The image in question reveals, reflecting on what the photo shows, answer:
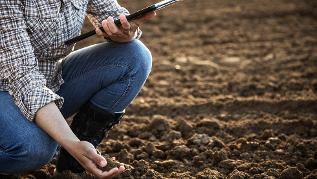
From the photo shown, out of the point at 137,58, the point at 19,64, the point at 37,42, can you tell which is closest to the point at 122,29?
the point at 137,58

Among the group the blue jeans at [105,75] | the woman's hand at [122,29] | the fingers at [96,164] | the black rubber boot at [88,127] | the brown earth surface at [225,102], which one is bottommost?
the brown earth surface at [225,102]

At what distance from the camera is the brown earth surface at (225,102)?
107 inches

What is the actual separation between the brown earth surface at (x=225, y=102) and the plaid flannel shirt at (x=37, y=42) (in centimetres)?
51

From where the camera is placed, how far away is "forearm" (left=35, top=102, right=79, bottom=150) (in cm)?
204

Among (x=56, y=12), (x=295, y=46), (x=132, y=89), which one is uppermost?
(x=56, y=12)

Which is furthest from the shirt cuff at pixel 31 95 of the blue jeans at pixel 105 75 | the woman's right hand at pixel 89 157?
the blue jeans at pixel 105 75

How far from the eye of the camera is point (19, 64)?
2.08m

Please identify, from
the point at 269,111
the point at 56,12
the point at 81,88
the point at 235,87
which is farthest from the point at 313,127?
the point at 56,12

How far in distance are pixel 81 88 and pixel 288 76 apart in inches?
88.6

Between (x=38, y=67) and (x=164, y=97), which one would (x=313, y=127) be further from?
(x=38, y=67)

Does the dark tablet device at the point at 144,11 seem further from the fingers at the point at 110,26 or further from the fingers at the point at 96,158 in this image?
the fingers at the point at 96,158

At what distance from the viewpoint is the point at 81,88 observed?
8.05ft

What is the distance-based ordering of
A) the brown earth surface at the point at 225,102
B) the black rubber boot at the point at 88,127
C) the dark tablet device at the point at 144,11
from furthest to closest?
the brown earth surface at the point at 225,102 → the black rubber boot at the point at 88,127 → the dark tablet device at the point at 144,11

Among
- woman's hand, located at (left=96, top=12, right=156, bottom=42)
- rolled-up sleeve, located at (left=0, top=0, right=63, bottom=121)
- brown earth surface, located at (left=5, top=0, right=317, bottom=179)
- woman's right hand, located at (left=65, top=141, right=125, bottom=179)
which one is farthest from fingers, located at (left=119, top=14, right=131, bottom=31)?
brown earth surface, located at (left=5, top=0, right=317, bottom=179)
